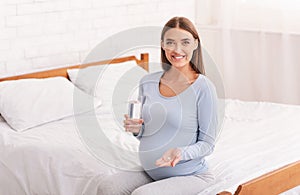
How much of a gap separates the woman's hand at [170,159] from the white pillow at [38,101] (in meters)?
1.00

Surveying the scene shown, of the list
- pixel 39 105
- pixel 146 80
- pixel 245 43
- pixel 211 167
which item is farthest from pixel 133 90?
pixel 245 43

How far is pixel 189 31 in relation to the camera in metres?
2.25

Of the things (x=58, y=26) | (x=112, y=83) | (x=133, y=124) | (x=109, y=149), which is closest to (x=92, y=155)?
(x=109, y=149)

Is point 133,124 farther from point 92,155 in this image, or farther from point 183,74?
point 92,155

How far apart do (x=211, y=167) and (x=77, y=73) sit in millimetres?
1387

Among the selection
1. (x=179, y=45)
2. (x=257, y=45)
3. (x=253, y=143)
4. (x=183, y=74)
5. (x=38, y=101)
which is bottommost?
(x=253, y=143)

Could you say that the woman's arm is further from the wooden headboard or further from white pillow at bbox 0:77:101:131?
the wooden headboard

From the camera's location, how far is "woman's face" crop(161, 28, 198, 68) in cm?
223

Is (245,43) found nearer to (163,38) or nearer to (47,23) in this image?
(47,23)

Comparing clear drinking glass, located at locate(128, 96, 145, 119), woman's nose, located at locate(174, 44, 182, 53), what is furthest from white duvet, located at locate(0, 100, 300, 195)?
woman's nose, located at locate(174, 44, 182, 53)

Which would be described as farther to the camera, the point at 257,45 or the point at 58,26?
the point at 257,45

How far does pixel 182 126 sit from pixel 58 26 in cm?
165

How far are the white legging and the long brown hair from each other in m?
0.39

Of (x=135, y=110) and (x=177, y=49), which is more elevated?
(x=177, y=49)
